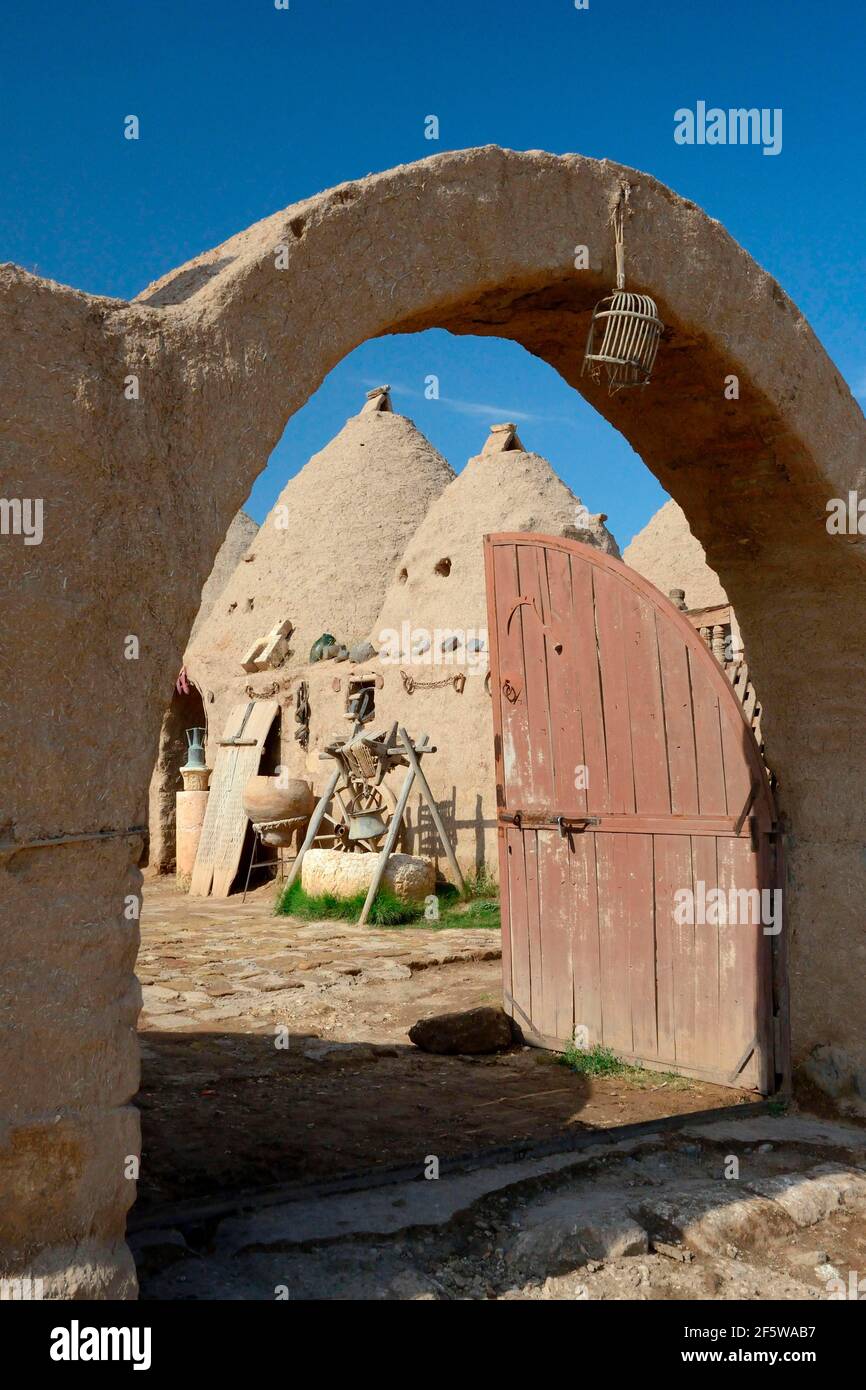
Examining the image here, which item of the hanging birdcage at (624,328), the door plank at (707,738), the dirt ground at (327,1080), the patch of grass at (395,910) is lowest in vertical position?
the dirt ground at (327,1080)

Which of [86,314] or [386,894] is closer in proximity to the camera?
[86,314]

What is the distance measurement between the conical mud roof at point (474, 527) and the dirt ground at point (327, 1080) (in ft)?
16.9

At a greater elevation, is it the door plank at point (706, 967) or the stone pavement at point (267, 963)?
the door plank at point (706, 967)

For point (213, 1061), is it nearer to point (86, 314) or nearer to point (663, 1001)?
point (663, 1001)

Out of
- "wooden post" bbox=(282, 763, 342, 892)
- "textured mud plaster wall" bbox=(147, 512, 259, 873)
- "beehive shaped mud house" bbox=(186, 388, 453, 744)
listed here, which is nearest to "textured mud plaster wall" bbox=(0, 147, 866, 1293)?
"wooden post" bbox=(282, 763, 342, 892)

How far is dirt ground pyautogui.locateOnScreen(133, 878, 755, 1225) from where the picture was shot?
4.50 m

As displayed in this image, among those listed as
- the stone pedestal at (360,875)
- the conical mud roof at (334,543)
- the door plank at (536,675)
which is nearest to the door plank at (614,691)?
the door plank at (536,675)

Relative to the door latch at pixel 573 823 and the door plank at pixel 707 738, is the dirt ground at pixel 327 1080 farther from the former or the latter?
the door plank at pixel 707 738

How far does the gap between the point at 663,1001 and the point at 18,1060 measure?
12.1 ft

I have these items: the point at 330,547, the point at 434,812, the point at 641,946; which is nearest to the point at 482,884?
the point at 434,812

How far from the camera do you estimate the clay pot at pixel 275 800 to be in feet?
41.5
